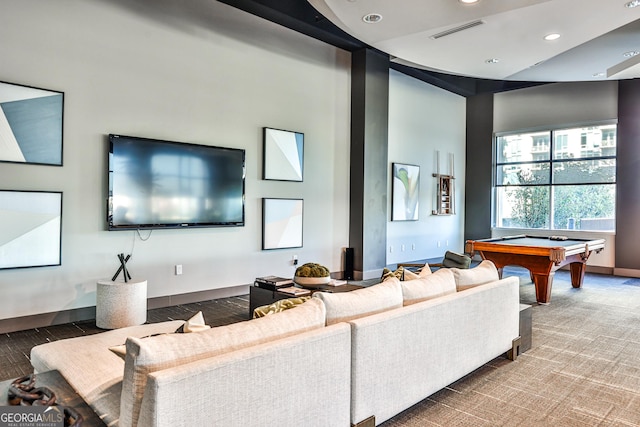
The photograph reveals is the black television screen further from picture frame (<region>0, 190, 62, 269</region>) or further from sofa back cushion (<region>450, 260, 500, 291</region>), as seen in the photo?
sofa back cushion (<region>450, 260, 500, 291</region>)

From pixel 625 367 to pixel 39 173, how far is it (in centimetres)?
521

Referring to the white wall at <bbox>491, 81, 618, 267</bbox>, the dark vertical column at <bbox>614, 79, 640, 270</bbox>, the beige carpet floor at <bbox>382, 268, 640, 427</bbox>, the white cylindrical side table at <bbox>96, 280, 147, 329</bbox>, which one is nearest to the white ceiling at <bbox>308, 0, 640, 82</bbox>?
the dark vertical column at <bbox>614, 79, 640, 270</bbox>

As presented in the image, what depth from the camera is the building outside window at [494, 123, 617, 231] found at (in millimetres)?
8102

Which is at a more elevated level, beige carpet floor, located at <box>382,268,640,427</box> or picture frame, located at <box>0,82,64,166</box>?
picture frame, located at <box>0,82,64,166</box>

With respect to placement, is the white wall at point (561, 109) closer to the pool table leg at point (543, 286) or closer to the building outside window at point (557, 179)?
the building outside window at point (557, 179)

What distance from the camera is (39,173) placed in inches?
159

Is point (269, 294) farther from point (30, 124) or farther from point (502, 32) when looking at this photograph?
point (502, 32)

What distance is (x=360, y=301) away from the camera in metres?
2.30

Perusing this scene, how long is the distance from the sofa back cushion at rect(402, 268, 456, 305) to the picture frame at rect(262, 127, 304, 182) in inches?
135

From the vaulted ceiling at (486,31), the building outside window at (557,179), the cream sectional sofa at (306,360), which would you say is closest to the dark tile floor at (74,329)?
the cream sectional sofa at (306,360)

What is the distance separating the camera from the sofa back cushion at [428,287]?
8.54 feet

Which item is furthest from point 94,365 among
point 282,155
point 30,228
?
point 282,155

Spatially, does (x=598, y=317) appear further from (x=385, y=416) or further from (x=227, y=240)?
(x=227, y=240)

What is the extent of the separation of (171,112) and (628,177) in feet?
25.2
